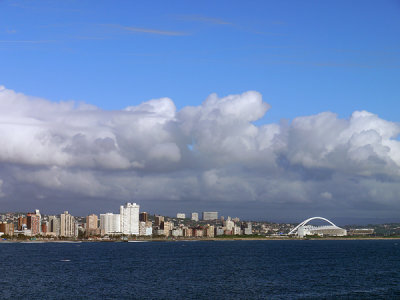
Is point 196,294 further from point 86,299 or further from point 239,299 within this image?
point 86,299

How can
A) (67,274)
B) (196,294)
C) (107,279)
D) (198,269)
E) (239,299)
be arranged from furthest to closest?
(198,269), (67,274), (107,279), (196,294), (239,299)

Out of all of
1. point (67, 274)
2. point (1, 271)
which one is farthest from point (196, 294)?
point (1, 271)

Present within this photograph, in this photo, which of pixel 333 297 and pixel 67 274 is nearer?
pixel 333 297

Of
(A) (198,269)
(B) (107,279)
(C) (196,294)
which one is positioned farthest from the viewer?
(A) (198,269)

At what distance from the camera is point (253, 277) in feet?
312

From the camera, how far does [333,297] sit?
230ft

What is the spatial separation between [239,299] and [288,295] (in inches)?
316

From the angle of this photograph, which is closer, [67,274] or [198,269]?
[67,274]

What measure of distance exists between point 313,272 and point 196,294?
39.6 m

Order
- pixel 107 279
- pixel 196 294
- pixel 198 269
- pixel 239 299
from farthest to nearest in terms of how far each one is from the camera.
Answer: pixel 198 269 < pixel 107 279 < pixel 196 294 < pixel 239 299

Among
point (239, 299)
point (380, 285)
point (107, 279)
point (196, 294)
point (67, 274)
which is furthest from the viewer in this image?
point (67, 274)

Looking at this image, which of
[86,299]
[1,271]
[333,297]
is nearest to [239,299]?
[333,297]

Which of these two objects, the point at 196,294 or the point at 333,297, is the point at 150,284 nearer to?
Result: the point at 196,294

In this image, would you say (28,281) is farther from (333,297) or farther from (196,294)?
(333,297)
